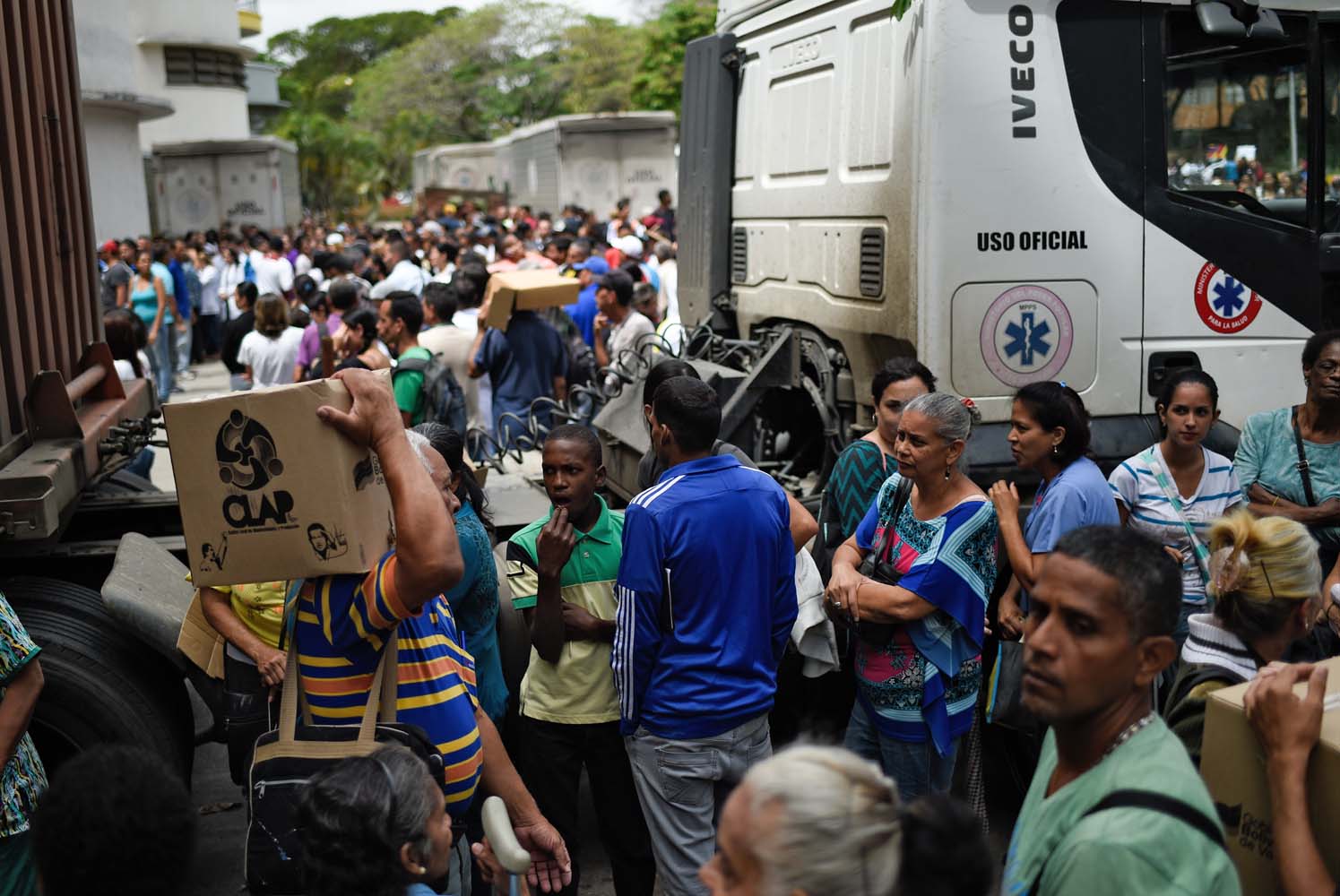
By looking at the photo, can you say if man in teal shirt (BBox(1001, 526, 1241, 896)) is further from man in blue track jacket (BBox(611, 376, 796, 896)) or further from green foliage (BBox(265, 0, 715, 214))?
green foliage (BBox(265, 0, 715, 214))

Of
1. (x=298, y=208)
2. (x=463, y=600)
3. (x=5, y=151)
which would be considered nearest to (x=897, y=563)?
(x=463, y=600)

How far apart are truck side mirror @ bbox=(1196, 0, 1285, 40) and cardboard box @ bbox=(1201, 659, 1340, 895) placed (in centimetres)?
304

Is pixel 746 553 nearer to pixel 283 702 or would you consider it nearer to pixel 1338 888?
pixel 283 702

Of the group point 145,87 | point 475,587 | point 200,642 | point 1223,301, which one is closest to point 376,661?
point 475,587

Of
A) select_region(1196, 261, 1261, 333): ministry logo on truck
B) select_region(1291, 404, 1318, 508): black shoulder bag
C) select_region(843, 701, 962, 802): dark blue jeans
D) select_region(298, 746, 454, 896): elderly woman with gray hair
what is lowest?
select_region(843, 701, 962, 802): dark blue jeans

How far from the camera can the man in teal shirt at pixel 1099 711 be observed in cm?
191

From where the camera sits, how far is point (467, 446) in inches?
290

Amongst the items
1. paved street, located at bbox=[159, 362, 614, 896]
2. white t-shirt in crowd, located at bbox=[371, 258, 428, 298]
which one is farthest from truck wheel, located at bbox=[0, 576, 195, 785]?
white t-shirt in crowd, located at bbox=[371, 258, 428, 298]

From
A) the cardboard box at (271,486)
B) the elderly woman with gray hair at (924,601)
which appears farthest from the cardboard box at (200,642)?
the elderly woman with gray hair at (924,601)

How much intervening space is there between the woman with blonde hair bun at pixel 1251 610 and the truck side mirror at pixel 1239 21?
104 inches

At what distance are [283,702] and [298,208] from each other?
121ft

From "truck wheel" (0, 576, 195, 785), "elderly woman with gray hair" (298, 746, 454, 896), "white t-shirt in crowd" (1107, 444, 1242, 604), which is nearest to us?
"elderly woman with gray hair" (298, 746, 454, 896)

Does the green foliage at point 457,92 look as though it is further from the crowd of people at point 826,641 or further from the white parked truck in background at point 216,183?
the crowd of people at point 826,641

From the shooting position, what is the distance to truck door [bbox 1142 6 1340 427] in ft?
16.8
